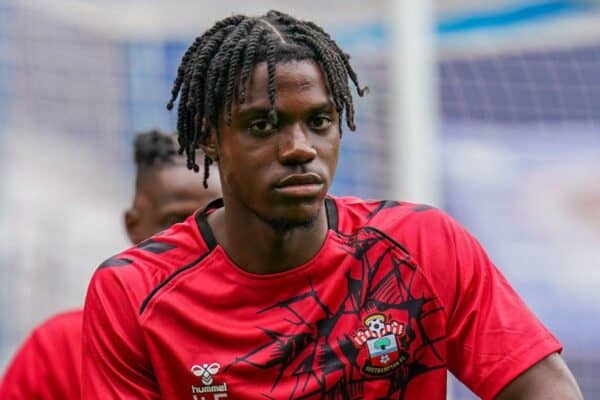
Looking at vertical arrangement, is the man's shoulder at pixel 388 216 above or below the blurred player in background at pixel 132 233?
above

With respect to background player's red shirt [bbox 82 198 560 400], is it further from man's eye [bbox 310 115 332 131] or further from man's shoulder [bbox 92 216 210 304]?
man's eye [bbox 310 115 332 131]

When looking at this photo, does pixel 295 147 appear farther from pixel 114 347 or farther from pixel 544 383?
pixel 544 383

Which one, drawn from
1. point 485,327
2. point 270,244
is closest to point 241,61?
point 270,244

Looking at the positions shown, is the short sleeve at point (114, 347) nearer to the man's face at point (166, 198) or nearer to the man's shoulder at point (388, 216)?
the man's shoulder at point (388, 216)

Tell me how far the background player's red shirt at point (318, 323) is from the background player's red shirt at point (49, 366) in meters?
1.92

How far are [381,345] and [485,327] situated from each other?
0.27m

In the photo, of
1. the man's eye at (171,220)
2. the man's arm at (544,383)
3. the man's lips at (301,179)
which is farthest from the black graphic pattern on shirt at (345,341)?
Result: the man's eye at (171,220)

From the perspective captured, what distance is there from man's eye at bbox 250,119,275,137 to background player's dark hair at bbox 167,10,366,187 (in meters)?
0.03

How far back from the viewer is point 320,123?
12.3 feet

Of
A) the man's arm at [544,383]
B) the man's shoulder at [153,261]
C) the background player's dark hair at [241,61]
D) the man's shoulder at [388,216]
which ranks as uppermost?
the background player's dark hair at [241,61]

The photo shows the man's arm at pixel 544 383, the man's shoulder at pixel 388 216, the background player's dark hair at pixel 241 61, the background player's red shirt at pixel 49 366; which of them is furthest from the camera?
the background player's red shirt at pixel 49 366

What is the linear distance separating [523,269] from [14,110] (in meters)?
3.49

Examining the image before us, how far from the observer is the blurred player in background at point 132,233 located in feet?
18.6

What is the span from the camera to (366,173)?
26.4 feet
